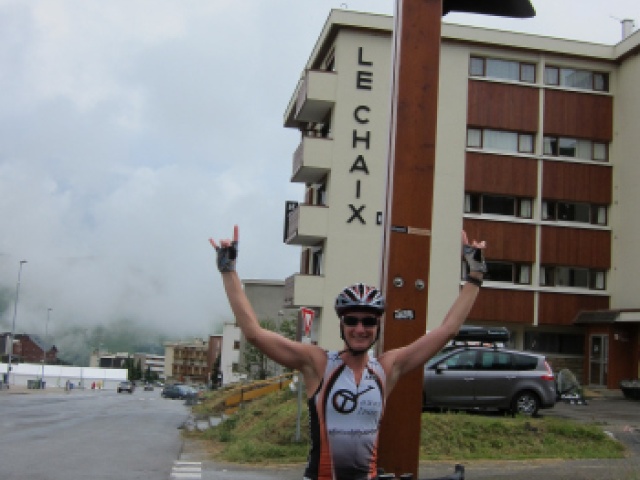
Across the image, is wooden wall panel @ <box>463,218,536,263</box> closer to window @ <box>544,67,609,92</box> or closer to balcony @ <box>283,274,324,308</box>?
window @ <box>544,67,609,92</box>

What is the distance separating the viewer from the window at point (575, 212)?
1521 inches

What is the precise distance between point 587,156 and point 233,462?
28.5 meters

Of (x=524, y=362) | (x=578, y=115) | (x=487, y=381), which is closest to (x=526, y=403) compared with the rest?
(x=524, y=362)

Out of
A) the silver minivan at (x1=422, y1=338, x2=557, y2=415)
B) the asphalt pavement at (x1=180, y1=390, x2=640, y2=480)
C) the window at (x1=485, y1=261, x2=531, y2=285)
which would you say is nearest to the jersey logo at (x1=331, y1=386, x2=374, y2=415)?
the asphalt pavement at (x1=180, y1=390, x2=640, y2=480)

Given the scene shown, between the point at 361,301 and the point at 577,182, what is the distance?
119ft

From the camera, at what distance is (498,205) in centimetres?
3834

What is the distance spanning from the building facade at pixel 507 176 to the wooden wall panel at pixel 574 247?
0.05m

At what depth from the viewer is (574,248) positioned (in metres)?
38.4

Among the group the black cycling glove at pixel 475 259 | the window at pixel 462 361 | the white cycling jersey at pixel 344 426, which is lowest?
the white cycling jersey at pixel 344 426

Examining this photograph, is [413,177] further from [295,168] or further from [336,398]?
[295,168]

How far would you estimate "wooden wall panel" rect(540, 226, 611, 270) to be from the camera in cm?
3825

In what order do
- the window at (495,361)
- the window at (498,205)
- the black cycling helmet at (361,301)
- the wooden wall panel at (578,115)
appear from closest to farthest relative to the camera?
the black cycling helmet at (361,301) < the window at (495,361) < the window at (498,205) < the wooden wall panel at (578,115)

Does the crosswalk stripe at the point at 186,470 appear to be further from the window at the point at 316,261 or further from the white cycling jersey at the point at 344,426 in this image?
the window at the point at 316,261

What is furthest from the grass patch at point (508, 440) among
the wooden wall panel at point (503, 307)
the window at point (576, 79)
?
the window at point (576, 79)
